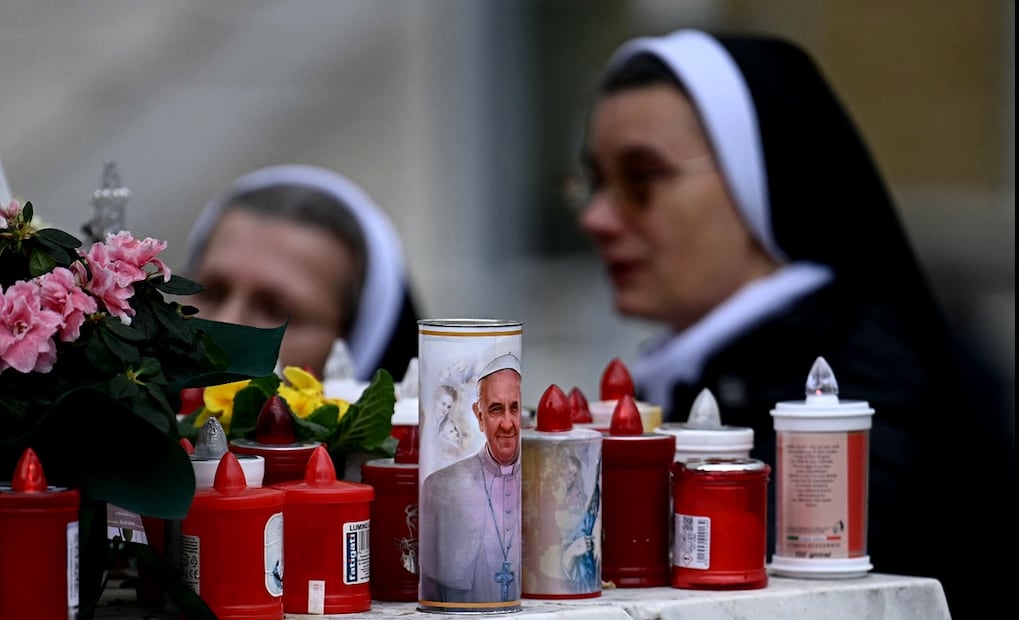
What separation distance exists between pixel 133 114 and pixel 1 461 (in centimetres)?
498

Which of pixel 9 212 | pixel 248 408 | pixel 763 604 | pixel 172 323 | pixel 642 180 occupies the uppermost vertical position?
pixel 642 180

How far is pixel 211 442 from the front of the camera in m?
1.91

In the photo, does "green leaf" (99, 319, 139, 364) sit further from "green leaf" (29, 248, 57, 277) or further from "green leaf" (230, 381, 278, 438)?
"green leaf" (230, 381, 278, 438)

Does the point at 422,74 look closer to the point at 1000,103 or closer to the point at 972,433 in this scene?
the point at 1000,103

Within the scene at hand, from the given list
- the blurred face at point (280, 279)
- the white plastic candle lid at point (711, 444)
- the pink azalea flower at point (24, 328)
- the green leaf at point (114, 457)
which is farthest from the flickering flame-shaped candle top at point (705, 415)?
the blurred face at point (280, 279)

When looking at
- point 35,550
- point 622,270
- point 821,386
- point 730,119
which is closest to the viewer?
point 35,550

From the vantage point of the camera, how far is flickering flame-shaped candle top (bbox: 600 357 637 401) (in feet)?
7.56

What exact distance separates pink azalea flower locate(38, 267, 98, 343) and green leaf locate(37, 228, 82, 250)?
65 millimetres

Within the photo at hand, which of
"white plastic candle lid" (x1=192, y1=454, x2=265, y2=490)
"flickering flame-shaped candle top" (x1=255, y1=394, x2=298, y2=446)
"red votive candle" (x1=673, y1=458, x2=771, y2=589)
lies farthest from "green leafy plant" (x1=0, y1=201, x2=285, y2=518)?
"red votive candle" (x1=673, y1=458, x2=771, y2=589)

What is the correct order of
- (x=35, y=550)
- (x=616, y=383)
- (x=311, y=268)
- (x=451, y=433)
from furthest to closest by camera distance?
1. (x=311, y=268)
2. (x=616, y=383)
3. (x=451, y=433)
4. (x=35, y=550)

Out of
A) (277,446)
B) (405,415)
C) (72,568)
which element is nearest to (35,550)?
(72,568)

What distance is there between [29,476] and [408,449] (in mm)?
472

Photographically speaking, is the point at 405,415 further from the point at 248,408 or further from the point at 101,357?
the point at 101,357

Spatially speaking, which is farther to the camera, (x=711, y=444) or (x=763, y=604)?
(x=711, y=444)
